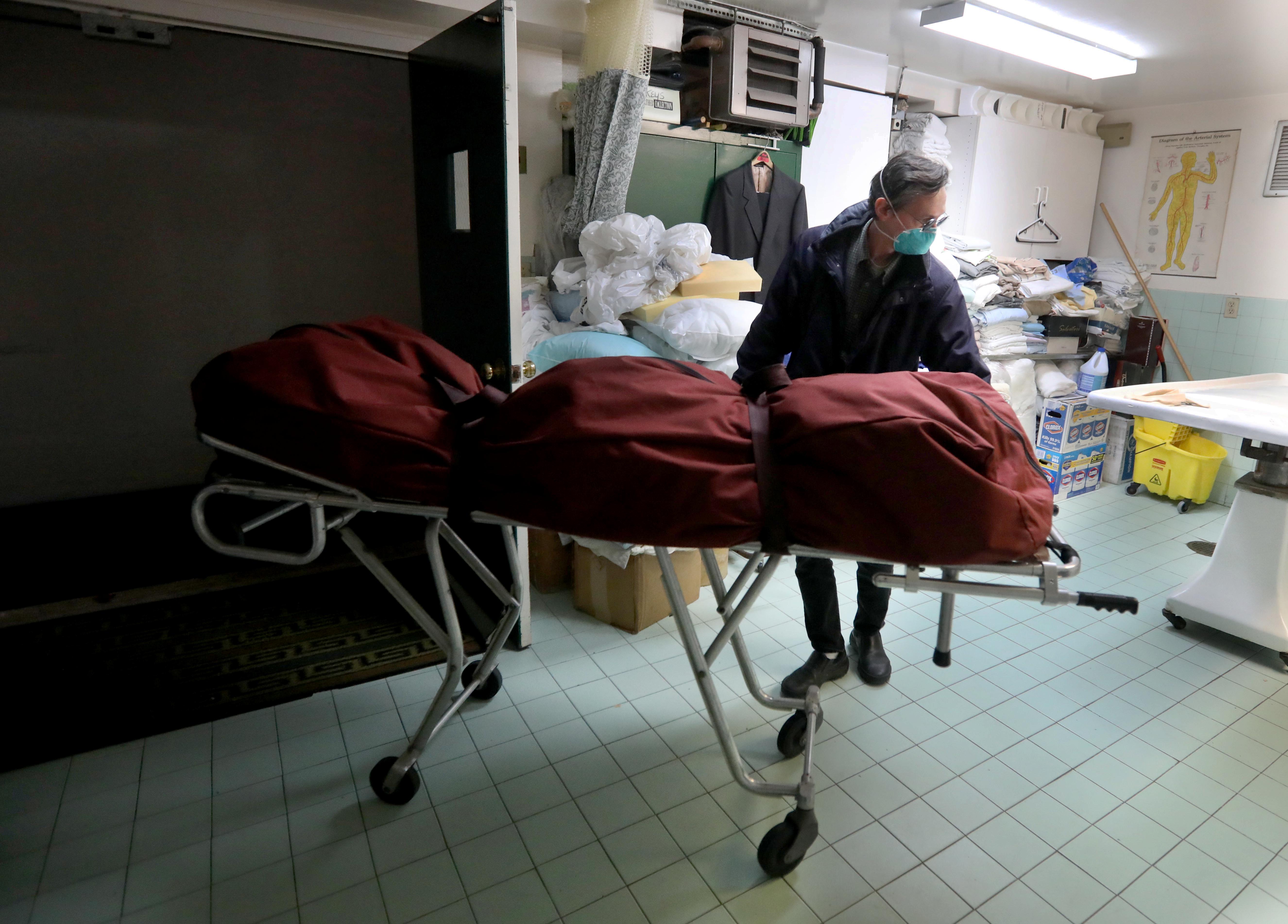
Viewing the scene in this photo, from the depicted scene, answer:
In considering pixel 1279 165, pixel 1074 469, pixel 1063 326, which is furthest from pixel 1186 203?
pixel 1074 469

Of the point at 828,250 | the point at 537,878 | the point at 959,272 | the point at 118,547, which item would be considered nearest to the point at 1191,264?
the point at 959,272

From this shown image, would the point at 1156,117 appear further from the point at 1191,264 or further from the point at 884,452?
the point at 884,452

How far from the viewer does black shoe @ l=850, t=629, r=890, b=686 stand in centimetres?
261

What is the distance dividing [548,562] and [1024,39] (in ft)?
10.9

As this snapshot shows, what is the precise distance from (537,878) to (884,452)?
1316 mm

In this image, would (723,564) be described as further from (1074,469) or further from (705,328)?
(1074,469)

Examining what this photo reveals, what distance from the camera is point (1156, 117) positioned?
16.8 feet

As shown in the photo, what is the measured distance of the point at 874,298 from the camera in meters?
2.24

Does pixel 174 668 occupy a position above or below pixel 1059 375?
below

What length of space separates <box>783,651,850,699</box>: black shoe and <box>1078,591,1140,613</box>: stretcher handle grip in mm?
1309

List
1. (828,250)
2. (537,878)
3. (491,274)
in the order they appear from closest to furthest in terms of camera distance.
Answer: (537,878), (828,250), (491,274)

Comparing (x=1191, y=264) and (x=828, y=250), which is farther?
(x=1191, y=264)

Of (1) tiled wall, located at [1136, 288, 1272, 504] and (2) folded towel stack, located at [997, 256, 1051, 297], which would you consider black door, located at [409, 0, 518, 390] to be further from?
(1) tiled wall, located at [1136, 288, 1272, 504]

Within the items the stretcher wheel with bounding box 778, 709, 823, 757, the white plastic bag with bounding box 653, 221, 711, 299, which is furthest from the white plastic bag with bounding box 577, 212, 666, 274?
the stretcher wheel with bounding box 778, 709, 823, 757
